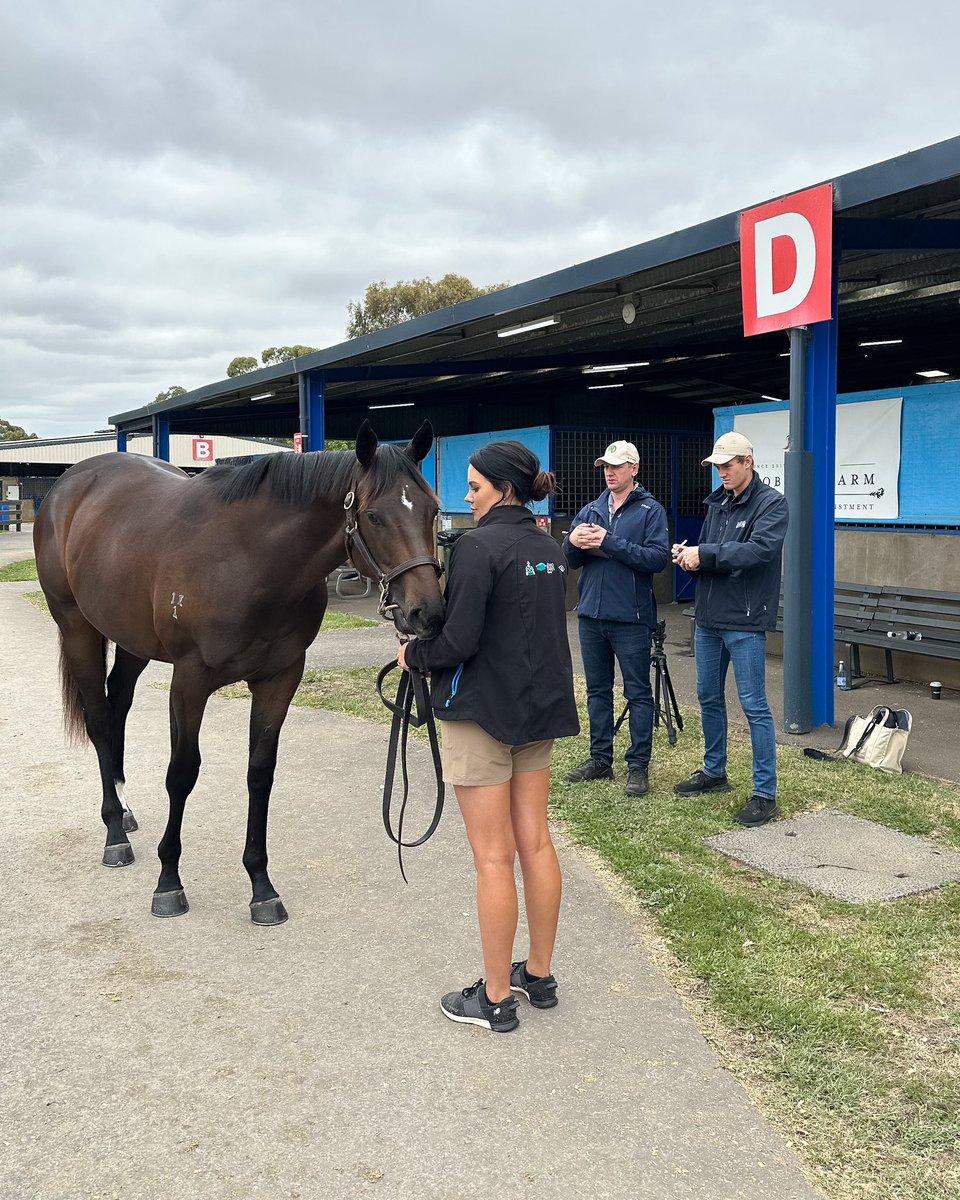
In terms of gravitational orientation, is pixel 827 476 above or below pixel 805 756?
above

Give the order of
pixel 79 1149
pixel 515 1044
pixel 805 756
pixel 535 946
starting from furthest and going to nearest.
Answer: pixel 805 756, pixel 535 946, pixel 515 1044, pixel 79 1149

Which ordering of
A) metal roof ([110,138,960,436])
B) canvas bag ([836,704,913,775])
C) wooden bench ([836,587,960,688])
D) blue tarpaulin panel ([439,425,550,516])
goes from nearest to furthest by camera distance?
canvas bag ([836,704,913,775])
metal roof ([110,138,960,436])
wooden bench ([836,587,960,688])
blue tarpaulin panel ([439,425,550,516])

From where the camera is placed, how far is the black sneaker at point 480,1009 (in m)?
2.82

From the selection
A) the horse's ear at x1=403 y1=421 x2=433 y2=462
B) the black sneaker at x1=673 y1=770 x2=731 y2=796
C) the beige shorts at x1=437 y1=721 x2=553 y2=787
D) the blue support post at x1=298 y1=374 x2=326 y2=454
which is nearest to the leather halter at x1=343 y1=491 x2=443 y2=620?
the horse's ear at x1=403 y1=421 x2=433 y2=462

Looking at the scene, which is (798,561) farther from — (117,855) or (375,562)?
(117,855)

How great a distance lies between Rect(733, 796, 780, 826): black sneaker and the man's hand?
1523mm

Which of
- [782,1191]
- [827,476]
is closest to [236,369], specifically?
[827,476]

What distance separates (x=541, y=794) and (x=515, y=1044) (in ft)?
2.39

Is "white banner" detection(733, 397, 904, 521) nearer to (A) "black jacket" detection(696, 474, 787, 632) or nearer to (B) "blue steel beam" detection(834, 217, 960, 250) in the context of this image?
(B) "blue steel beam" detection(834, 217, 960, 250)

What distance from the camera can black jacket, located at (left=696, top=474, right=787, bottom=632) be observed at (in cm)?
462

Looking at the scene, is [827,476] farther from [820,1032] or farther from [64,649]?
[64,649]

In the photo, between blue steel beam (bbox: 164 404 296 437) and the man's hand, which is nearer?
the man's hand

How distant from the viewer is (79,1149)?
2.28m

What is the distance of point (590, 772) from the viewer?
532 centimetres
